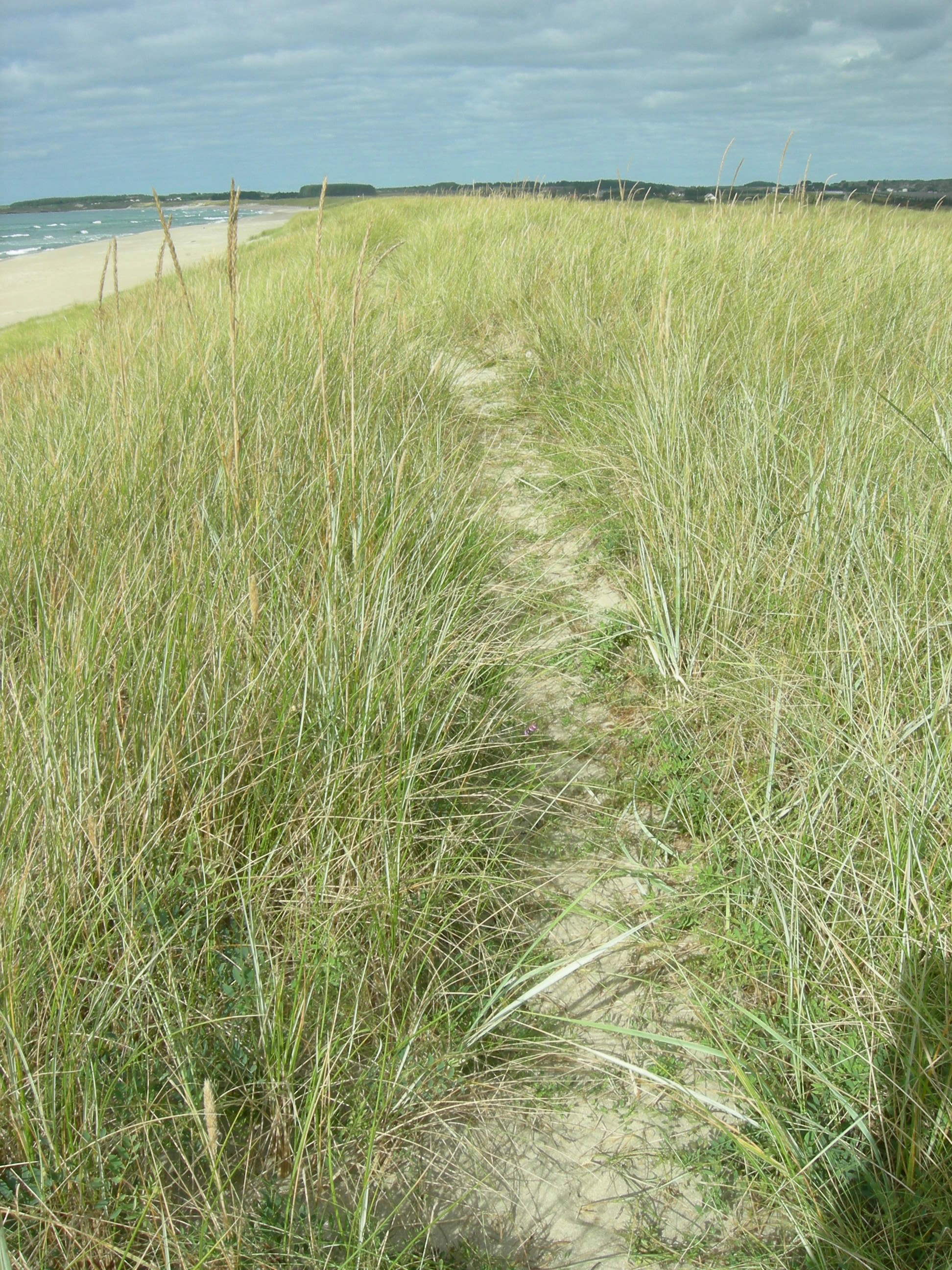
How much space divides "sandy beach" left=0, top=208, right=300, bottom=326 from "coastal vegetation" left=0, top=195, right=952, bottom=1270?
10.5 m

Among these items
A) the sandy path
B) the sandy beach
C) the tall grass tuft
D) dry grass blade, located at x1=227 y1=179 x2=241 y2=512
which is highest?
the sandy beach

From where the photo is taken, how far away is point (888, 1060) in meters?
1.13

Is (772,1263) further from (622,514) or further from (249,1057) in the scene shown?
(622,514)

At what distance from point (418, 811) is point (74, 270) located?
26989mm

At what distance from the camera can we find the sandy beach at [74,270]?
17031 mm

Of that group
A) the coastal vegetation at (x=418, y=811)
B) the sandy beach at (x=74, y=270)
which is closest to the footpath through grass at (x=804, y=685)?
the coastal vegetation at (x=418, y=811)

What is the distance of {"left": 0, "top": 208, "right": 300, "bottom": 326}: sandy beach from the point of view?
17031 millimetres

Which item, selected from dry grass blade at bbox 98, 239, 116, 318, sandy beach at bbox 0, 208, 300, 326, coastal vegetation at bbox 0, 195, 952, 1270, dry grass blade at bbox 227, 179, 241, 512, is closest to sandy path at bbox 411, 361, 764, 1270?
coastal vegetation at bbox 0, 195, 952, 1270

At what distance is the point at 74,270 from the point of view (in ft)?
77.0

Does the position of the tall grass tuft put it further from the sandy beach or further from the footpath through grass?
the sandy beach

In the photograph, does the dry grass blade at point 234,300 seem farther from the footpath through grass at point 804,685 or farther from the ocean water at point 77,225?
the ocean water at point 77,225

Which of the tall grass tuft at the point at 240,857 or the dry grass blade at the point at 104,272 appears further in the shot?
the dry grass blade at the point at 104,272

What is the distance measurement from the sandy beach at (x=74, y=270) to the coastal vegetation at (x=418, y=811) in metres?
10.5

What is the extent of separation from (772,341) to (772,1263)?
289 centimetres
